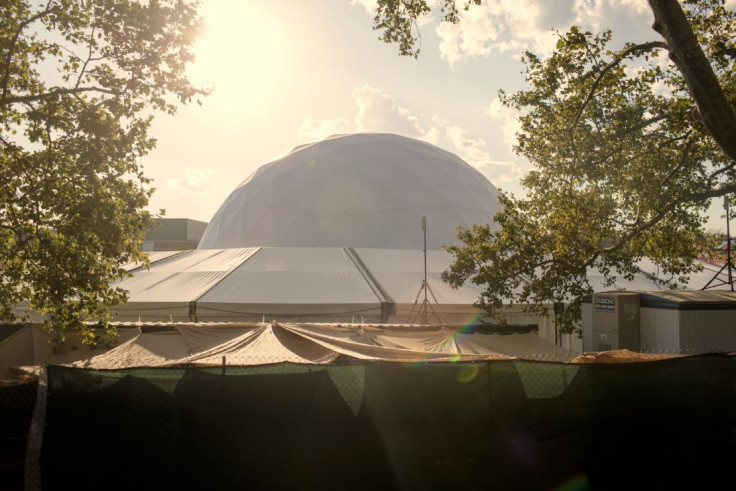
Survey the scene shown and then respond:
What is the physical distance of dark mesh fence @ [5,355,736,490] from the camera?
17.2ft

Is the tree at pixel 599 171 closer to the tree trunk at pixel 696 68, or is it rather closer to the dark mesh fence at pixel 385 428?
the tree trunk at pixel 696 68

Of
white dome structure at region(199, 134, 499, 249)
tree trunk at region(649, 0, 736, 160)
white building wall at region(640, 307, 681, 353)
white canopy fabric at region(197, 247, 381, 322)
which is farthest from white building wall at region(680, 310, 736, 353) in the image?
white dome structure at region(199, 134, 499, 249)

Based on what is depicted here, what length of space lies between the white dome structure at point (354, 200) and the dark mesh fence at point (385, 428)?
18600 millimetres

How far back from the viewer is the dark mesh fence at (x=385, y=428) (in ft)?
17.2

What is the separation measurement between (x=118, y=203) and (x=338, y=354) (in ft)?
17.3

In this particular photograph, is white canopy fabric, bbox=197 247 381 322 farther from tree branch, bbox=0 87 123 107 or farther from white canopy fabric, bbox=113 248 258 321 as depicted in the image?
tree branch, bbox=0 87 123 107

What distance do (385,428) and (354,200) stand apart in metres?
21.1

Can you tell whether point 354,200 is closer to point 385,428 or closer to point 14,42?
point 14,42

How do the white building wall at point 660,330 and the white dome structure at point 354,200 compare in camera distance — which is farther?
the white dome structure at point 354,200

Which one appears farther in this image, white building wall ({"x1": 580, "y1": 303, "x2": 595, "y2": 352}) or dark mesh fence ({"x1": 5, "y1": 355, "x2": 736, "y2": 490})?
white building wall ({"x1": 580, "y1": 303, "x2": 595, "y2": 352})

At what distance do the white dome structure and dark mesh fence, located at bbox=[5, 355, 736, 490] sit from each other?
61.0ft

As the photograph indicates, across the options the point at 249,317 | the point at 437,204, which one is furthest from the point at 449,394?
the point at 437,204

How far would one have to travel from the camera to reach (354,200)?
26.2 meters

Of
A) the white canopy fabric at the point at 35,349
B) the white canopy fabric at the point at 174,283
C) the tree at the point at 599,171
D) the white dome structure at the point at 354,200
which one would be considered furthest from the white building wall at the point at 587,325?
the white dome structure at the point at 354,200
